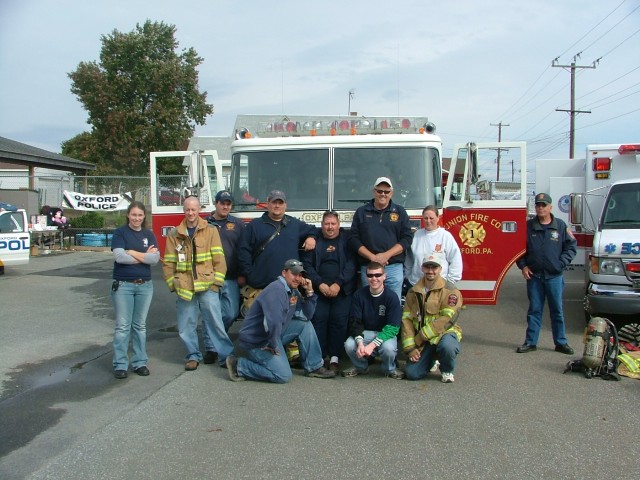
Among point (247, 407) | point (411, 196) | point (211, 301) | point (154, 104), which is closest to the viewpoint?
point (247, 407)

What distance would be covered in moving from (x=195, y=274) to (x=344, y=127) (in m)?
2.64

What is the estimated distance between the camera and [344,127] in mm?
7867

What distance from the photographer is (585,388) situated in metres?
6.14

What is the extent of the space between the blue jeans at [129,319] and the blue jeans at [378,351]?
2151mm

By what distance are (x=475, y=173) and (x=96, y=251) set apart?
1641cm

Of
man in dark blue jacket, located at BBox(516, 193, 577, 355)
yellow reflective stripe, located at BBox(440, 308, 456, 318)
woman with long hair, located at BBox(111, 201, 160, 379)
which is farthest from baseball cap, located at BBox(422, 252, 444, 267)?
Result: woman with long hair, located at BBox(111, 201, 160, 379)

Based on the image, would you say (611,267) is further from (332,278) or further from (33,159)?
(33,159)

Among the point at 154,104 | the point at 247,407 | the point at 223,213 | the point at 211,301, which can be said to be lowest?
the point at 247,407

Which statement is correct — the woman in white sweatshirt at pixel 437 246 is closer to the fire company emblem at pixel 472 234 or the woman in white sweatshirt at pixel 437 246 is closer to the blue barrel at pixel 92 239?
the fire company emblem at pixel 472 234

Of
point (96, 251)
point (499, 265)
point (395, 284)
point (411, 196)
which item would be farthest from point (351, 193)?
point (96, 251)

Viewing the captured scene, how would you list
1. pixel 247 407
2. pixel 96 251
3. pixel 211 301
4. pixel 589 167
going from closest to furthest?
1. pixel 247 407
2. pixel 211 301
3. pixel 589 167
4. pixel 96 251

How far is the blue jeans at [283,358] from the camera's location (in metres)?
6.34

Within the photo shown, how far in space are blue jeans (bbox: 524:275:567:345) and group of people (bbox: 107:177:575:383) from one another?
4.47 feet

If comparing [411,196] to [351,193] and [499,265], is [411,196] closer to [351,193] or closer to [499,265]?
[351,193]
